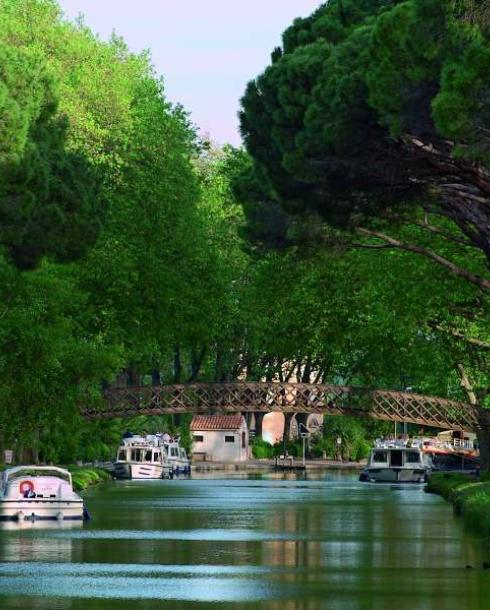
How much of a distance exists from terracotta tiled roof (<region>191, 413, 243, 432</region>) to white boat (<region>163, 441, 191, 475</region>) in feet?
79.9

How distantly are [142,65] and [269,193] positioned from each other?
117 feet

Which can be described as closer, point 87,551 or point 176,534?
point 87,551

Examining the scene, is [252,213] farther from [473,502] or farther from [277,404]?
[277,404]

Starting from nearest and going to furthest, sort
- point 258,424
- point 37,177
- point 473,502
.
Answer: point 473,502
point 37,177
point 258,424

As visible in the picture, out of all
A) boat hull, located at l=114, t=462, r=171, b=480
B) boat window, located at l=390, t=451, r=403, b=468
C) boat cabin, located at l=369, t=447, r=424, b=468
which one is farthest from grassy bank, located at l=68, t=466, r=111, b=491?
boat window, located at l=390, t=451, r=403, b=468

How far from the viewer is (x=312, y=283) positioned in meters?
65.9

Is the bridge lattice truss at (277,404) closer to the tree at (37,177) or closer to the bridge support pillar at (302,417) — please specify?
the tree at (37,177)

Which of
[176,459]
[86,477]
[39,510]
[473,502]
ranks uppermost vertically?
[176,459]

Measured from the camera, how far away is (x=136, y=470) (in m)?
96.6

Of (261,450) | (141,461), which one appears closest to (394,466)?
(141,461)

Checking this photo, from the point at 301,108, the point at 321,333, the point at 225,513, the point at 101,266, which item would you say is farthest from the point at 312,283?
the point at 301,108

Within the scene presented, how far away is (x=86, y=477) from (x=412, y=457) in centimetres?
2308

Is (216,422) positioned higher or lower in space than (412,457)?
higher

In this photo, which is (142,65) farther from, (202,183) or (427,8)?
(427,8)
